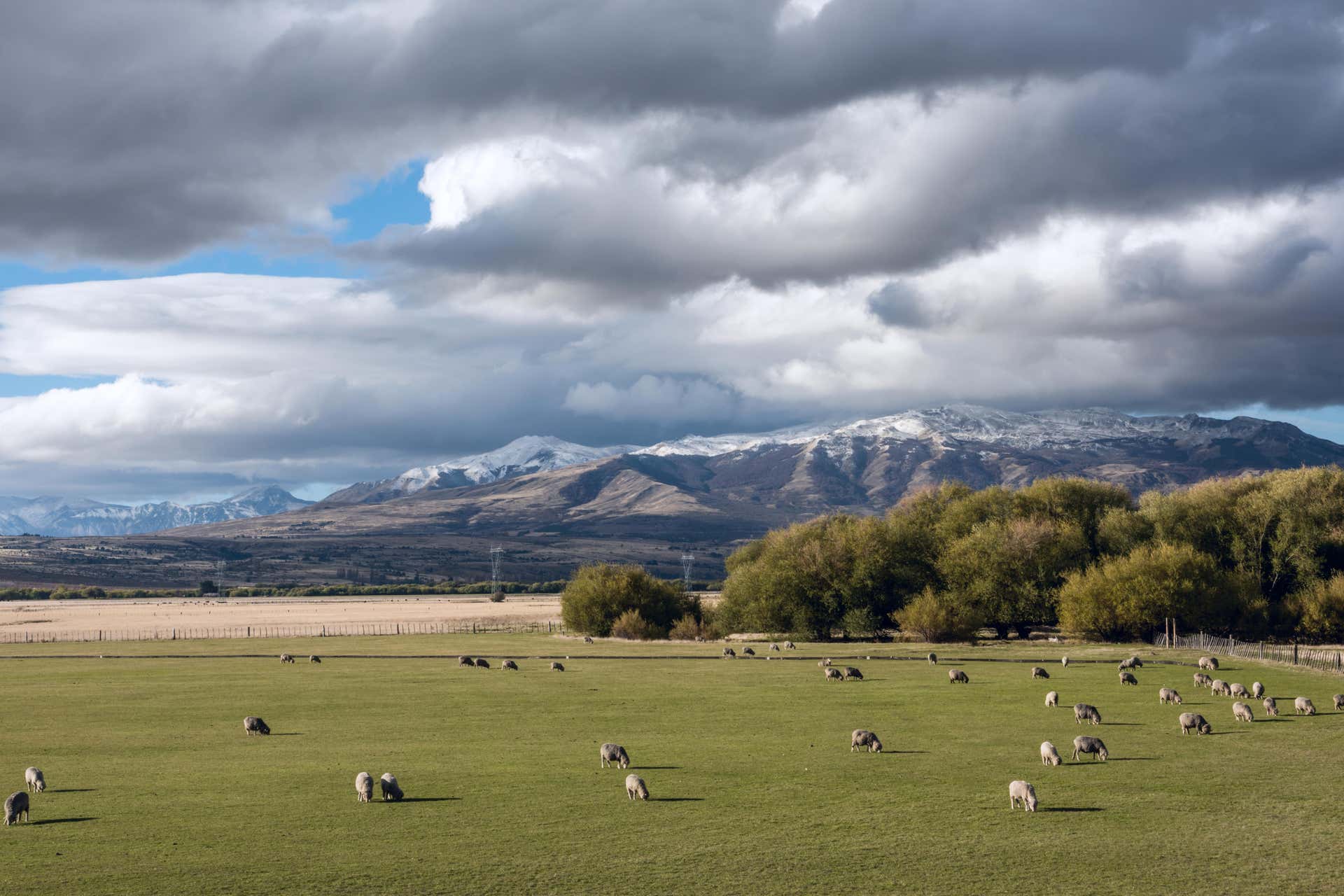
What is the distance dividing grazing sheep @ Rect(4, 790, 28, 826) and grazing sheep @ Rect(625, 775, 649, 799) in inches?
553

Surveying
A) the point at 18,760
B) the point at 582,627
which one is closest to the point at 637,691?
the point at 18,760

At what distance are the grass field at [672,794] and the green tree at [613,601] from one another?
2238 inches

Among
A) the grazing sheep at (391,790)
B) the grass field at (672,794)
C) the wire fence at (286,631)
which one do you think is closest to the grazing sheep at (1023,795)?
the grass field at (672,794)

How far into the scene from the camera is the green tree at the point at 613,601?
361 feet

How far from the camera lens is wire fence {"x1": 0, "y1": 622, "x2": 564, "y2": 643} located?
112344 mm

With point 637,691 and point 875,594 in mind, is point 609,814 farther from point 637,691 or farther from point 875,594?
point 875,594

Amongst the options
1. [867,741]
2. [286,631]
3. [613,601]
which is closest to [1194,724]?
[867,741]

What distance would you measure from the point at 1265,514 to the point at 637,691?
6890 cm

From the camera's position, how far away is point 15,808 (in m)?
25.3

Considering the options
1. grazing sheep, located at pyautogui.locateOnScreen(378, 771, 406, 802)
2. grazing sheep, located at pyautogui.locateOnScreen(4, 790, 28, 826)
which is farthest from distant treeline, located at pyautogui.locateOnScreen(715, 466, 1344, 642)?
grazing sheep, located at pyautogui.locateOnScreen(4, 790, 28, 826)

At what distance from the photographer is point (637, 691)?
53281mm

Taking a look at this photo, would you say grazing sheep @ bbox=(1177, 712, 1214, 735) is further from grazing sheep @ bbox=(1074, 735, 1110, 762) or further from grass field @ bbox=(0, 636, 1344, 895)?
grazing sheep @ bbox=(1074, 735, 1110, 762)

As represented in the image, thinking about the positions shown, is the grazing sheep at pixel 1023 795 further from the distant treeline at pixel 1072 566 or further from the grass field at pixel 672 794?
the distant treeline at pixel 1072 566

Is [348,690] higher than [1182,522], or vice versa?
[1182,522]
